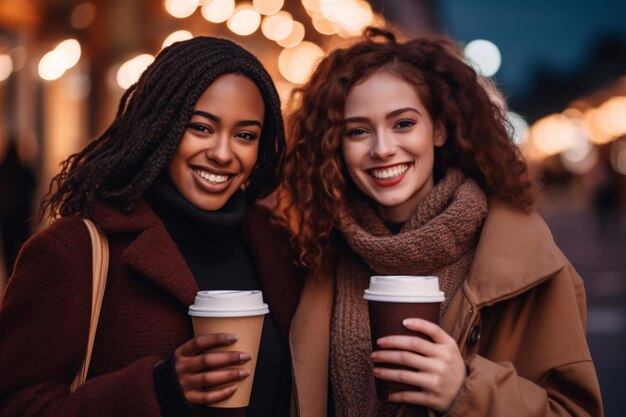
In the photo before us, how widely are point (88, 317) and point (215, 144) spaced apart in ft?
2.83

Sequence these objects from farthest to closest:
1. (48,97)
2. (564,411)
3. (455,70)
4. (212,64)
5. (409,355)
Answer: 1. (48,97)
2. (455,70)
3. (212,64)
4. (564,411)
5. (409,355)

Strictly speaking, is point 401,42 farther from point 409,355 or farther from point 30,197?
point 30,197

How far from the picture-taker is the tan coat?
89.7 inches

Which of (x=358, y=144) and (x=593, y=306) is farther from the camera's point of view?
(x=593, y=306)

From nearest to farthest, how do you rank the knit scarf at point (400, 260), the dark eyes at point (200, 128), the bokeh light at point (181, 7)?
the knit scarf at point (400, 260) < the dark eyes at point (200, 128) < the bokeh light at point (181, 7)

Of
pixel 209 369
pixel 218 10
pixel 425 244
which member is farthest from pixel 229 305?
pixel 218 10

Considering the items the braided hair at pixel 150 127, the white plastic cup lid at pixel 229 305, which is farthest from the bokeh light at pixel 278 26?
the white plastic cup lid at pixel 229 305

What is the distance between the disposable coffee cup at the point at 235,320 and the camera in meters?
2.08

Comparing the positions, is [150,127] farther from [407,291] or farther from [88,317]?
[407,291]

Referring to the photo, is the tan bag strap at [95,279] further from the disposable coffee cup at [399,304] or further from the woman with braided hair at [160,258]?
the disposable coffee cup at [399,304]

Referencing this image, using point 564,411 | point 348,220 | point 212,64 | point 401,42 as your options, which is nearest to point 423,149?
point 348,220

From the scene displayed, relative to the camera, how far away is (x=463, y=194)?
267 centimetres

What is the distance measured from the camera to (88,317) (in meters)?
2.32

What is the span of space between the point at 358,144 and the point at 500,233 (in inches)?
27.8
